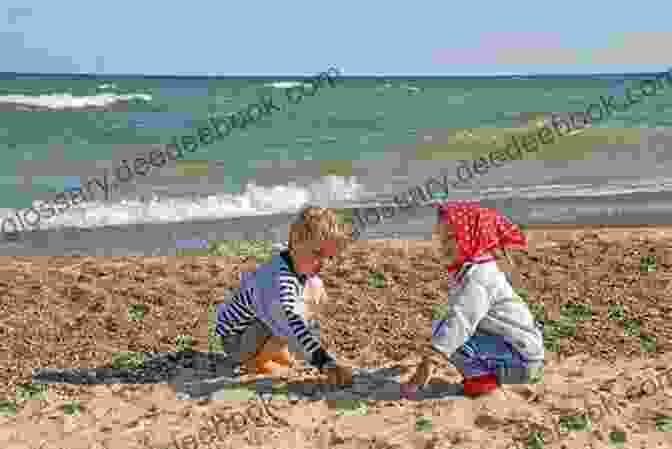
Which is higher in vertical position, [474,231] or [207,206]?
[207,206]

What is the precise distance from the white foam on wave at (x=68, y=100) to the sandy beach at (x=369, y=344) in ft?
84.3

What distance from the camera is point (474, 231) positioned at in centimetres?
427

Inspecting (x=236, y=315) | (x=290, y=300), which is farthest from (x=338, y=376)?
(x=236, y=315)

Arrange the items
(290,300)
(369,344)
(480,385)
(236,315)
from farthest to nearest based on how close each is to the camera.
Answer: (369,344), (236,315), (290,300), (480,385)

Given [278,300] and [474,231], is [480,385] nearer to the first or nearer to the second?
[474,231]

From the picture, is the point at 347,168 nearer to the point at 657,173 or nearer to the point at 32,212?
the point at 657,173

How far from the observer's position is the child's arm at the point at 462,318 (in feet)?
13.9

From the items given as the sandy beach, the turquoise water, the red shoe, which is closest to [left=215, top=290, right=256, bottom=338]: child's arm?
the sandy beach

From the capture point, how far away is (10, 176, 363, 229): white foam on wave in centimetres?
1145

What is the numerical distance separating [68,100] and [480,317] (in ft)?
110

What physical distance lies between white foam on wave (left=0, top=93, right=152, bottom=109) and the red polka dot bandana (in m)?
30.0

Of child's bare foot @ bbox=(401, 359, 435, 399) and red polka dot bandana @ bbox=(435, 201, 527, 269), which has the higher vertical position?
red polka dot bandana @ bbox=(435, 201, 527, 269)

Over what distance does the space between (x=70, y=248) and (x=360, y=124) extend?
17.0 m

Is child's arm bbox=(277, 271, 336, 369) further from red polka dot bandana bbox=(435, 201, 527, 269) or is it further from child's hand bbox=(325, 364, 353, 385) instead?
red polka dot bandana bbox=(435, 201, 527, 269)
